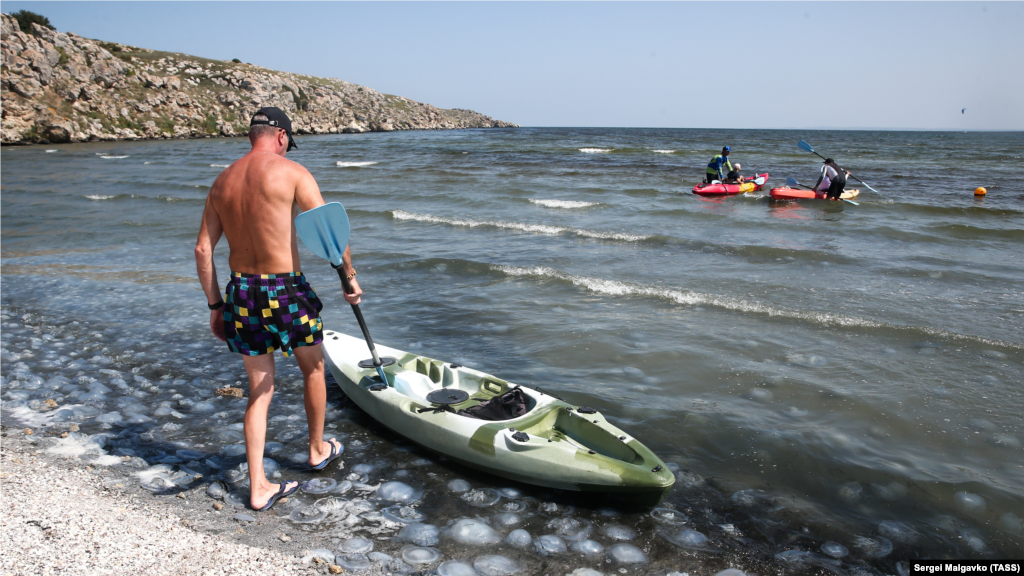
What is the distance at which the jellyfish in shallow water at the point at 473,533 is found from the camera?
3332mm

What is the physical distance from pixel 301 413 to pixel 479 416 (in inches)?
66.0

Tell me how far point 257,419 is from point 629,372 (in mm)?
3781

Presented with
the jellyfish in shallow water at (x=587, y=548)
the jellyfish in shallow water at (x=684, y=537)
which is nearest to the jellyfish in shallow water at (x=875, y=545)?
the jellyfish in shallow water at (x=684, y=537)

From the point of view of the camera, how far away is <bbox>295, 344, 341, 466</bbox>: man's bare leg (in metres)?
3.58

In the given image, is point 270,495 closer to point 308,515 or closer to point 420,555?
point 308,515

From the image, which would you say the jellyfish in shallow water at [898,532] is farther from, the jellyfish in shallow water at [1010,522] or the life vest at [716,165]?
the life vest at [716,165]

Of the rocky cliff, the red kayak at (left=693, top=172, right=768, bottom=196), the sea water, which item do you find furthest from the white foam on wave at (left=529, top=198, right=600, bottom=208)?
the rocky cliff

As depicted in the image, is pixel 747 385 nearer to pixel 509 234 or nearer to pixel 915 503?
pixel 915 503

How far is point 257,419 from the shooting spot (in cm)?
345

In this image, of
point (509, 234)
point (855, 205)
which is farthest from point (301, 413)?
point (855, 205)

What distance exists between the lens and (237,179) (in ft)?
10.7

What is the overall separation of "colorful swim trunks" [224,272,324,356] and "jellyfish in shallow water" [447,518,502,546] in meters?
1.39

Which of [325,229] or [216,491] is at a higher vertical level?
[325,229]

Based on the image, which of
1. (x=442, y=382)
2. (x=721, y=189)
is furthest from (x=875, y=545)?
(x=721, y=189)
